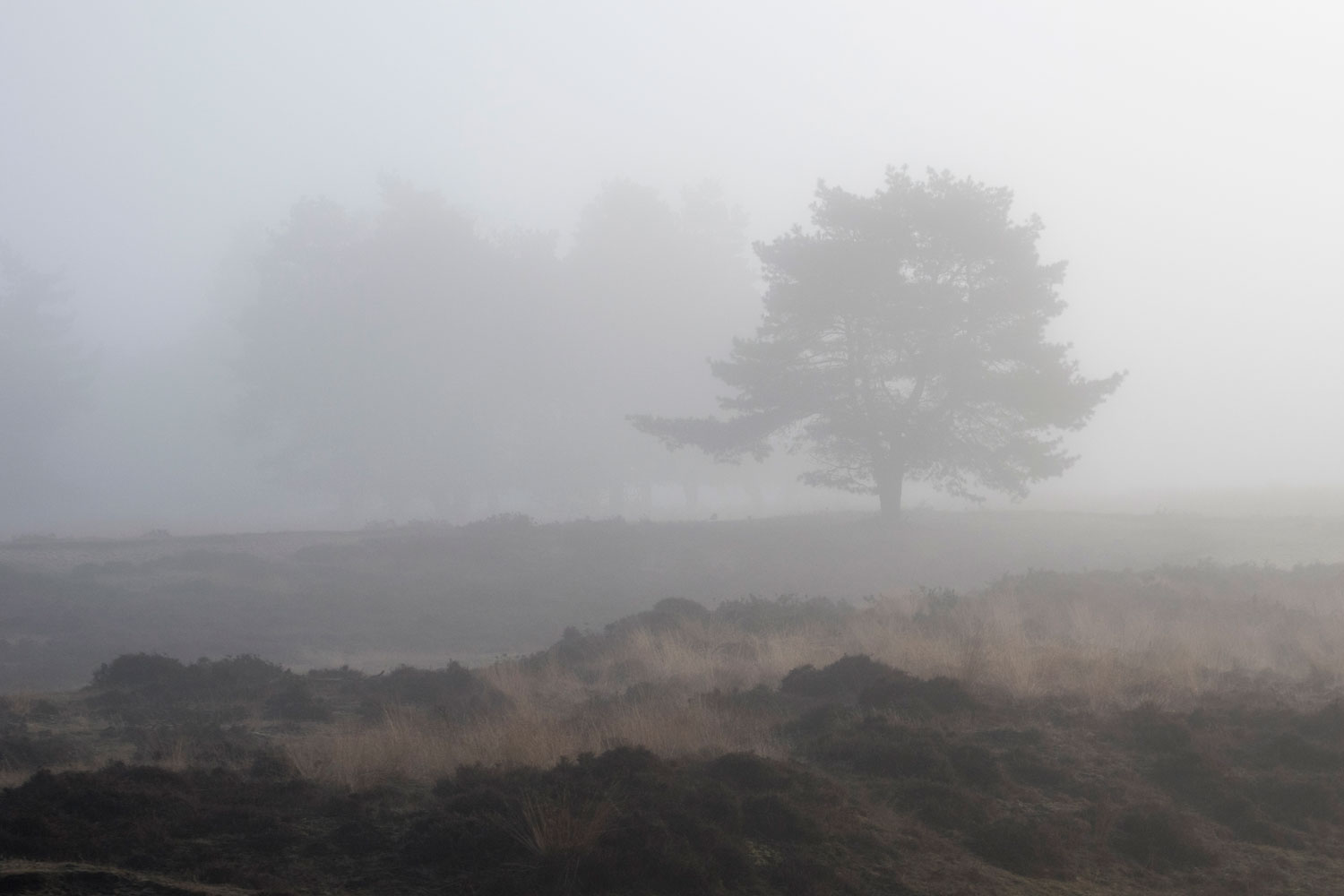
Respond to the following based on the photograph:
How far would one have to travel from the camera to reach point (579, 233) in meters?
51.3

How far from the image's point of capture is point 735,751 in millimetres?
8125

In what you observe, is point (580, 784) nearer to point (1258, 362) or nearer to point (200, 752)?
point (200, 752)

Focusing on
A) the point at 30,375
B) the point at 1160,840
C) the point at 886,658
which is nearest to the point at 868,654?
the point at 886,658

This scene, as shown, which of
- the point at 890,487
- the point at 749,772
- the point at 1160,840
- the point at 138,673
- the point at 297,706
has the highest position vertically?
the point at 890,487

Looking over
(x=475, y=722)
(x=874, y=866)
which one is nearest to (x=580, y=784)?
(x=874, y=866)

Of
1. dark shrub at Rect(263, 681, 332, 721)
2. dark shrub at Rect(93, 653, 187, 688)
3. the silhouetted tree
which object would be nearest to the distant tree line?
Answer: the silhouetted tree

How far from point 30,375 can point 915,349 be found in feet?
146

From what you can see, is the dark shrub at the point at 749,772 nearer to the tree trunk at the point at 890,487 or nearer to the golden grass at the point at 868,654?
the golden grass at the point at 868,654

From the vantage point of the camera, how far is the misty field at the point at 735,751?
19.0 ft

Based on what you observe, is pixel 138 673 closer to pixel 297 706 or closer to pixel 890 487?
pixel 297 706

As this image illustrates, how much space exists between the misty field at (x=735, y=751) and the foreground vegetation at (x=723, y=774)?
0.03 meters

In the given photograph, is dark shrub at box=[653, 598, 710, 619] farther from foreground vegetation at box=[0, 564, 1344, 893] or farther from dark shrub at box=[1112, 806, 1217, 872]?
dark shrub at box=[1112, 806, 1217, 872]

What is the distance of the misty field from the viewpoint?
5.80 metres

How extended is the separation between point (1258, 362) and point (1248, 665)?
91259mm
